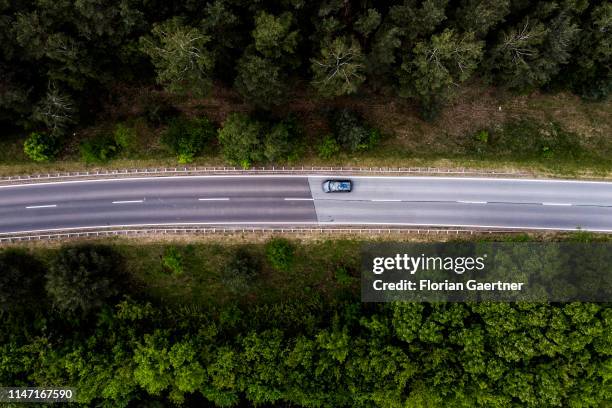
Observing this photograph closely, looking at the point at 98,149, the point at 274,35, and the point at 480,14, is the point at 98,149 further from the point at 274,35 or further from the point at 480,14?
the point at 480,14

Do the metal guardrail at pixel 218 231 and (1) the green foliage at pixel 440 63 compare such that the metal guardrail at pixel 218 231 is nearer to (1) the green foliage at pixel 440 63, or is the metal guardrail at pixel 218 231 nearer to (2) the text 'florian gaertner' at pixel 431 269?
(2) the text 'florian gaertner' at pixel 431 269

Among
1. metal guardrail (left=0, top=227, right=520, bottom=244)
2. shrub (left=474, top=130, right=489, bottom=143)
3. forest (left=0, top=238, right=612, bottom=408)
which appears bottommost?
forest (left=0, top=238, right=612, bottom=408)

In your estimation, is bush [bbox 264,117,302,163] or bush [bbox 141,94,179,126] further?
bush [bbox 141,94,179,126]

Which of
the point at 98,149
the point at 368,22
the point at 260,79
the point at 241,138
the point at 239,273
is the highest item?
the point at 368,22

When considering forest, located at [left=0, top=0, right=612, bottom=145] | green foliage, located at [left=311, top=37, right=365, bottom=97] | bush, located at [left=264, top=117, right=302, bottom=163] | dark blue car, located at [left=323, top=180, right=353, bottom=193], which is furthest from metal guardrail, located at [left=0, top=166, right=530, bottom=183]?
green foliage, located at [left=311, top=37, right=365, bottom=97]

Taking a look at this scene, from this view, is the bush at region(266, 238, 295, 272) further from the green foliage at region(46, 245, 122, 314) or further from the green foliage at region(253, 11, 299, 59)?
the green foliage at region(253, 11, 299, 59)

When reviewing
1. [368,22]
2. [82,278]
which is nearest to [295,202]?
A: [368,22]
